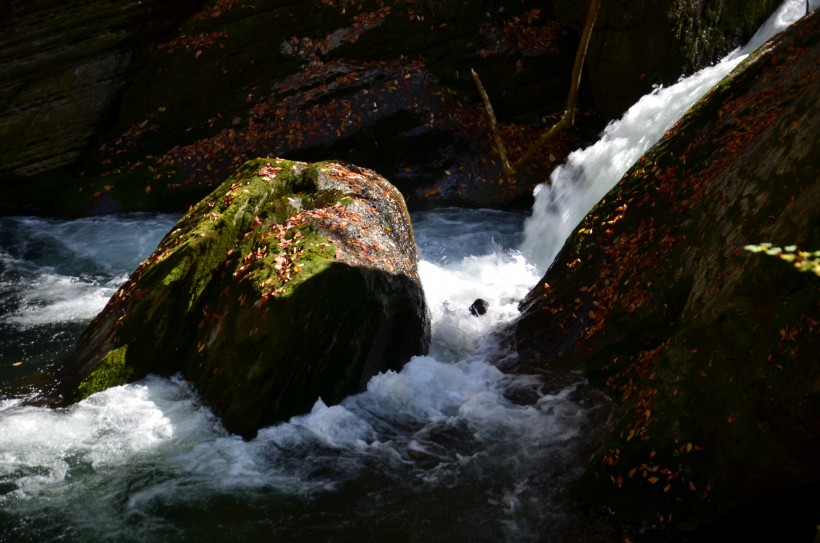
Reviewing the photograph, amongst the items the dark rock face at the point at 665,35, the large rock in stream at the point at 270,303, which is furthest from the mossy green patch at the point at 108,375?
the dark rock face at the point at 665,35

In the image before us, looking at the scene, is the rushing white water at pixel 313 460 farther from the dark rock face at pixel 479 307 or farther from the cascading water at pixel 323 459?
the dark rock face at pixel 479 307

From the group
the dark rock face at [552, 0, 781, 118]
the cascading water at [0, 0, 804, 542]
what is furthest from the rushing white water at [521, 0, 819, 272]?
the cascading water at [0, 0, 804, 542]

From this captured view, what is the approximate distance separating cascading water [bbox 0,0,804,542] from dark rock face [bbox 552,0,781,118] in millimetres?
5807

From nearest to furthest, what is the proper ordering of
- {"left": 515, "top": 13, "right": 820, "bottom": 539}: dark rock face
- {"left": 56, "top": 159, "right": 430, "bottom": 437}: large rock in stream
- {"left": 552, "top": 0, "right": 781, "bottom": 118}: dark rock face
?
{"left": 515, "top": 13, "right": 820, "bottom": 539}: dark rock face < {"left": 56, "top": 159, "right": 430, "bottom": 437}: large rock in stream < {"left": 552, "top": 0, "right": 781, "bottom": 118}: dark rock face

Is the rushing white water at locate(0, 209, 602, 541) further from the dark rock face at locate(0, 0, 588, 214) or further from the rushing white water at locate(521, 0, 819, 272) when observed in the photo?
the dark rock face at locate(0, 0, 588, 214)

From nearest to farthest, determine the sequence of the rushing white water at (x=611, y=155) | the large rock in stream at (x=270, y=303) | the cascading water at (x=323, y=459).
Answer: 1. the cascading water at (x=323, y=459)
2. the large rock in stream at (x=270, y=303)
3. the rushing white water at (x=611, y=155)

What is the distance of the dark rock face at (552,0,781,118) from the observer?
12.2 metres

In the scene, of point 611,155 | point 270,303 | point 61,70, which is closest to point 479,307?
point 270,303

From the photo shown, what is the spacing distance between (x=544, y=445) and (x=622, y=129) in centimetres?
762

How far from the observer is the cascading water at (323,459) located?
5.48m

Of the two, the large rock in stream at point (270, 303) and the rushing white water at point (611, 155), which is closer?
the large rock in stream at point (270, 303)

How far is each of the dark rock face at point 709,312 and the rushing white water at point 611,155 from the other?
3.15 m

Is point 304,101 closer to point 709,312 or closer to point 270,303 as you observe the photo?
point 270,303

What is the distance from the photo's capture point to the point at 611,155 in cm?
1181
